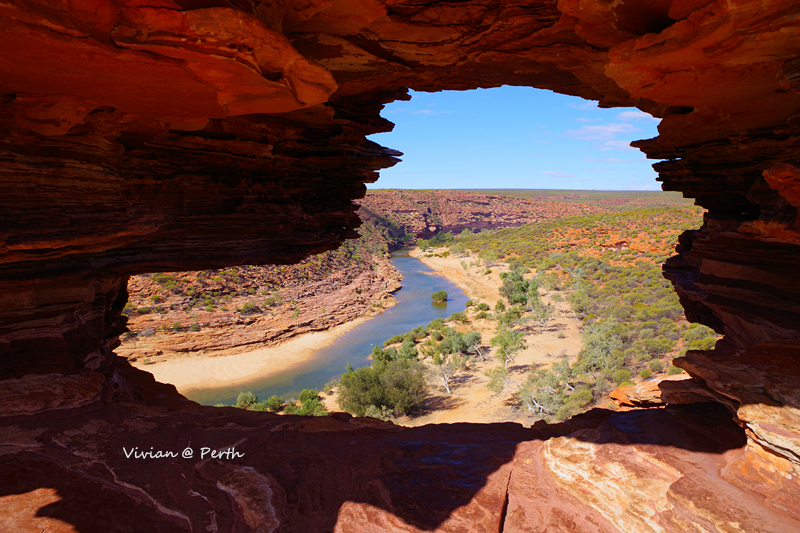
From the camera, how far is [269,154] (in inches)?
373

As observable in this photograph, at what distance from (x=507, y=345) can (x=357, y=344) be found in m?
11.1

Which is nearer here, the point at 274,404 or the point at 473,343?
the point at 274,404

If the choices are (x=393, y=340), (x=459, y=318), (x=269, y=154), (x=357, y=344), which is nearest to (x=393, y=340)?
(x=393, y=340)

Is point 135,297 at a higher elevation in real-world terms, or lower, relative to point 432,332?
higher

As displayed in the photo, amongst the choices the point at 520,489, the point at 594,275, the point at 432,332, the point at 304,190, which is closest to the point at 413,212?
the point at 594,275

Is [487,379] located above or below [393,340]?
above

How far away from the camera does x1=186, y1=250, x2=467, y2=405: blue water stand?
23.3 meters

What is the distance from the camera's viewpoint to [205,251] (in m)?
10.4

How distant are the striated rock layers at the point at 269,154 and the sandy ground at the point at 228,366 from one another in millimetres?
15899

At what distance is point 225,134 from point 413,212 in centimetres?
8867

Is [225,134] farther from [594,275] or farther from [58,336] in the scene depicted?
[594,275]

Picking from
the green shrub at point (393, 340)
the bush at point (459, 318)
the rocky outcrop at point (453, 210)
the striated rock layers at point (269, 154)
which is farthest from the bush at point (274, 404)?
the rocky outcrop at point (453, 210)

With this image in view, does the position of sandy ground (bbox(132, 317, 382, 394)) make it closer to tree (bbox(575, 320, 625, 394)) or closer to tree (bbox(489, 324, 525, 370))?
tree (bbox(489, 324, 525, 370))

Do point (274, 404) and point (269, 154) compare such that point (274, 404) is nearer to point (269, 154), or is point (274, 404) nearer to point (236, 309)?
point (236, 309)
